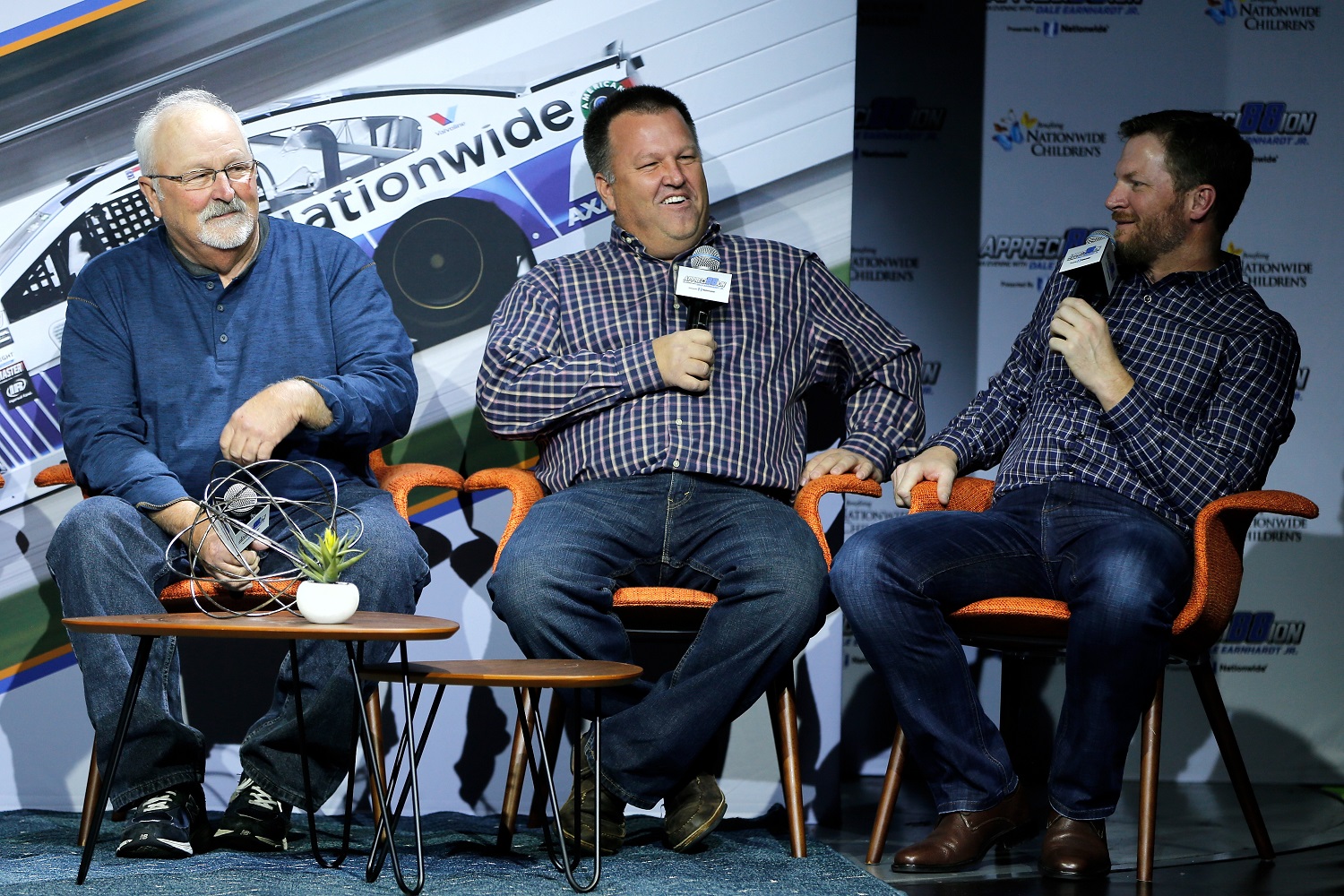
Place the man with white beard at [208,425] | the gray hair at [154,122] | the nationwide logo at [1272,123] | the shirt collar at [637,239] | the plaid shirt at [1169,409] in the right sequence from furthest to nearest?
1. the nationwide logo at [1272,123]
2. the shirt collar at [637,239]
3. the gray hair at [154,122]
4. the plaid shirt at [1169,409]
5. the man with white beard at [208,425]

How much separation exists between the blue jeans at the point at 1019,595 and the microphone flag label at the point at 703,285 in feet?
1.87

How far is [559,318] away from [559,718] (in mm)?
899

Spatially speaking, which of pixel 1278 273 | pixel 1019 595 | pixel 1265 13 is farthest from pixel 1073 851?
pixel 1265 13

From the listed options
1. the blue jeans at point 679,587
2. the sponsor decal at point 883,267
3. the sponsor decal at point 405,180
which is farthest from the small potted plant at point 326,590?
the sponsor decal at point 883,267

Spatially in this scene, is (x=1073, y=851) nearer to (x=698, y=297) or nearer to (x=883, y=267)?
(x=698, y=297)

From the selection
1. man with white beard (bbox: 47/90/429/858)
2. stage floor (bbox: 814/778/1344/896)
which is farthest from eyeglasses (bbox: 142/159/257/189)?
stage floor (bbox: 814/778/1344/896)

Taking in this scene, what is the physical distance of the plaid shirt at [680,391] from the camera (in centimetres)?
288

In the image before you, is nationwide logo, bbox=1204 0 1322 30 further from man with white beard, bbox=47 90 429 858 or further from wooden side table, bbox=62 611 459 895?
wooden side table, bbox=62 611 459 895

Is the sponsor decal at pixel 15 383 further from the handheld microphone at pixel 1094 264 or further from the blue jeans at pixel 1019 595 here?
the handheld microphone at pixel 1094 264

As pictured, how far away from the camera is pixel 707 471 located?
285 cm

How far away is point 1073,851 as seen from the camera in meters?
2.42

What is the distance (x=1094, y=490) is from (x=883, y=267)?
5.74ft

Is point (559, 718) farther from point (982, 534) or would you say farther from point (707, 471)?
point (982, 534)

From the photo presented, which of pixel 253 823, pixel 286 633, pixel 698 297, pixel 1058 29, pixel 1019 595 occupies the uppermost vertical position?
pixel 1058 29
